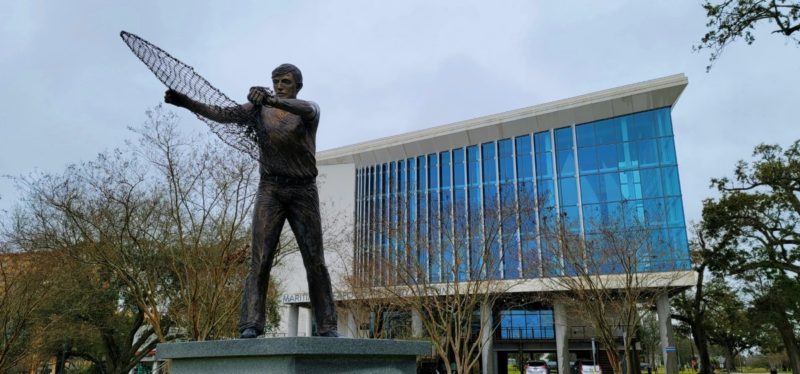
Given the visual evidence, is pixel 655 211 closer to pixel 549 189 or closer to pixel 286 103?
pixel 549 189

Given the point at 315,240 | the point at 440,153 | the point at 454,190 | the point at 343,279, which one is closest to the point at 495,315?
the point at 454,190

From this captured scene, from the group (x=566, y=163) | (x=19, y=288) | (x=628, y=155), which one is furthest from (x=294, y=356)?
(x=566, y=163)

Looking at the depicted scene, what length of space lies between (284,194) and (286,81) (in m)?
1.08

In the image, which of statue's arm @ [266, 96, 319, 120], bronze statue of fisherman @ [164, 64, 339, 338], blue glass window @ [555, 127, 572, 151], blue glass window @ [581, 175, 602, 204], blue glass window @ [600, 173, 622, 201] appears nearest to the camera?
statue's arm @ [266, 96, 319, 120]

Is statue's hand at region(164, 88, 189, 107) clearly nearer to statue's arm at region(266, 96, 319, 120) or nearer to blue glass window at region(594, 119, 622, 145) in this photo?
statue's arm at region(266, 96, 319, 120)

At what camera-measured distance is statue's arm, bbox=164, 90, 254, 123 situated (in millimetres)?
5113

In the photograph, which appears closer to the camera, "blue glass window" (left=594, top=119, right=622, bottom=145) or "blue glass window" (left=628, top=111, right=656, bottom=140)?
"blue glass window" (left=628, top=111, right=656, bottom=140)

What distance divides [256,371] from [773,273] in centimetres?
3083

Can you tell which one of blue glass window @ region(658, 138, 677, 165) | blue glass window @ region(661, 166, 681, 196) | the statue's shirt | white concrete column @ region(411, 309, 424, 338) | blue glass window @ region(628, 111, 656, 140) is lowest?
white concrete column @ region(411, 309, 424, 338)

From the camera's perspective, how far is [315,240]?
5.77 m

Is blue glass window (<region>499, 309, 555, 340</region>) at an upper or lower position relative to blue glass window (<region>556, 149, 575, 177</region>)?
lower

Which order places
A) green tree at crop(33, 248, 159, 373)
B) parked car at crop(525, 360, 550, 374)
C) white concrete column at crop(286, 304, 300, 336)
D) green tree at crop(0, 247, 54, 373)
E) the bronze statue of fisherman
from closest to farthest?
the bronze statue of fisherman
green tree at crop(0, 247, 54, 373)
green tree at crop(33, 248, 159, 373)
parked car at crop(525, 360, 550, 374)
white concrete column at crop(286, 304, 300, 336)

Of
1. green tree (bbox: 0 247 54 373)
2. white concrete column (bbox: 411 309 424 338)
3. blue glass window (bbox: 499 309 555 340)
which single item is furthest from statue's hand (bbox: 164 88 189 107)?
blue glass window (bbox: 499 309 555 340)

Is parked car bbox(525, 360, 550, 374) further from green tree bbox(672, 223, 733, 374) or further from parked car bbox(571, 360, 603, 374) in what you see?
green tree bbox(672, 223, 733, 374)
